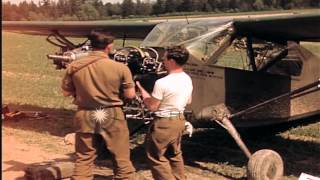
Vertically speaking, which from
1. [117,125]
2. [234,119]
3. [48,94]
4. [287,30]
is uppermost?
[287,30]

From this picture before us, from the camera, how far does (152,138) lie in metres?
6.10

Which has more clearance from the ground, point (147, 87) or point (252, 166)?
point (147, 87)

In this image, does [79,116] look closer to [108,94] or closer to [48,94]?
[108,94]

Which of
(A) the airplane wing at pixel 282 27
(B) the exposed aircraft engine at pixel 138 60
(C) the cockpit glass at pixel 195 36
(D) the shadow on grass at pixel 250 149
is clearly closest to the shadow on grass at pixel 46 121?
(D) the shadow on grass at pixel 250 149

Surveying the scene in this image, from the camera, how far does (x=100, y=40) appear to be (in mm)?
5715

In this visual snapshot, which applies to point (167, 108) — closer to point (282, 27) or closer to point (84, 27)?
point (282, 27)

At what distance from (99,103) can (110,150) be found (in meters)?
0.52

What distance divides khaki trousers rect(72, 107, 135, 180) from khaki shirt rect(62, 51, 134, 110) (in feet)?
0.93

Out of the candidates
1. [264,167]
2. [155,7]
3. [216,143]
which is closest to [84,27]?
[216,143]

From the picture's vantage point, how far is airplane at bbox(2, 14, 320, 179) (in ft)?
25.2

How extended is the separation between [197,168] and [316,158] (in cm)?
240

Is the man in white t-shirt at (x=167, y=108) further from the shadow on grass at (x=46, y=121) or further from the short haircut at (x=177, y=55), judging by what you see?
the shadow on grass at (x=46, y=121)

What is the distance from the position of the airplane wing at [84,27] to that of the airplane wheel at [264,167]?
14.5 ft

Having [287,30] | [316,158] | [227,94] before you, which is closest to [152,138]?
[227,94]
